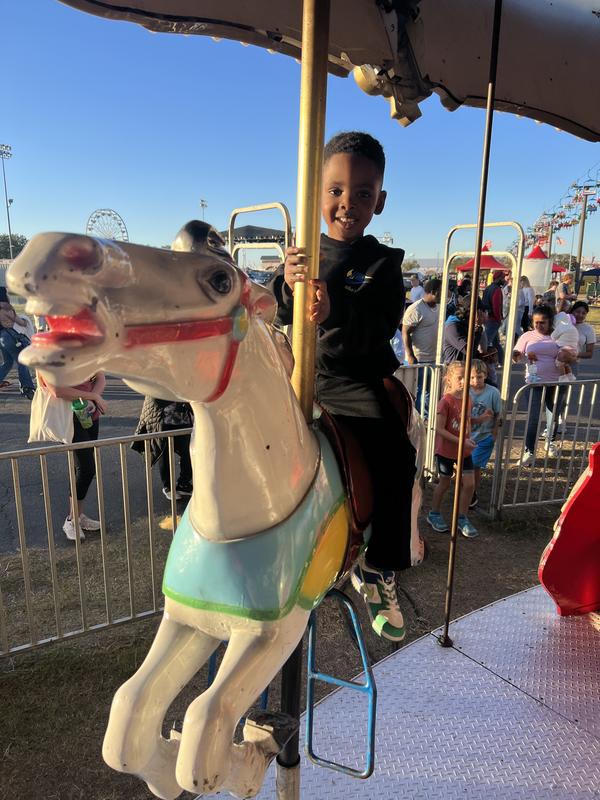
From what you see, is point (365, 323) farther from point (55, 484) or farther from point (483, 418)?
point (55, 484)

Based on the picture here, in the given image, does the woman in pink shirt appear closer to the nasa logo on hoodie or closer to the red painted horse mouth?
the nasa logo on hoodie

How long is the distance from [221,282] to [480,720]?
177cm

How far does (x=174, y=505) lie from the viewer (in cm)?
290

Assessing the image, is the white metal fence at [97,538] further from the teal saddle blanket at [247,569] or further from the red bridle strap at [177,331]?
the red bridle strap at [177,331]

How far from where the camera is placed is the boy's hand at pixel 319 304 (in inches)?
44.0

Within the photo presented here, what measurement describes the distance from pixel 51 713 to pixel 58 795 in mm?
419

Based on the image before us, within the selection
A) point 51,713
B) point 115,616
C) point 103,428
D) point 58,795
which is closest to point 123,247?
point 58,795

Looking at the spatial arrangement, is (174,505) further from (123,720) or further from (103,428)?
(103,428)

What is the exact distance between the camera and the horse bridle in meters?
0.72

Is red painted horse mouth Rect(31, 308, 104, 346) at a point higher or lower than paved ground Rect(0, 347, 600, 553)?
higher

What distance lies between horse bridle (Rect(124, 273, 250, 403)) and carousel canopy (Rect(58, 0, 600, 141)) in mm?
980

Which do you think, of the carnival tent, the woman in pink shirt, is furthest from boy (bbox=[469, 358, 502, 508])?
the carnival tent

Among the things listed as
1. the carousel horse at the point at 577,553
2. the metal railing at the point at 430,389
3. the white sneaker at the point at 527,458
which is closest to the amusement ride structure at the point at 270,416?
the carousel horse at the point at 577,553

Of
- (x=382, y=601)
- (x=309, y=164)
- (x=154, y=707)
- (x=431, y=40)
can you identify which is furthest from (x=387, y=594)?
(x=431, y=40)
